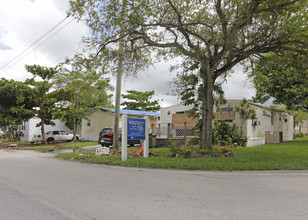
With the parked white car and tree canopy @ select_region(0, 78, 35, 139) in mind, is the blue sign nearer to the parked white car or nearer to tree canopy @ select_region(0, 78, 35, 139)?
tree canopy @ select_region(0, 78, 35, 139)

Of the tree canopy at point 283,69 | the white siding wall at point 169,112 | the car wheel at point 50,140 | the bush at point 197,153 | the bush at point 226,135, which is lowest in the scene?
the car wheel at point 50,140

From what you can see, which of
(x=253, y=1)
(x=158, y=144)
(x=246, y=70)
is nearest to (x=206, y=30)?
(x=253, y=1)

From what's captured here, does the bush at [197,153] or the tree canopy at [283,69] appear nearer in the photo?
the bush at [197,153]

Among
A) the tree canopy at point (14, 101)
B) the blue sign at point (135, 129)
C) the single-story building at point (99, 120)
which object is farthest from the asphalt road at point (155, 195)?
the single-story building at point (99, 120)

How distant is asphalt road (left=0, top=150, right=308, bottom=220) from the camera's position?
13.9 feet

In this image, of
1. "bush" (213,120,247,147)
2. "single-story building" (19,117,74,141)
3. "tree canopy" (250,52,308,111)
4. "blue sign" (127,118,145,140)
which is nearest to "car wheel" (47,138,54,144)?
"single-story building" (19,117,74,141)

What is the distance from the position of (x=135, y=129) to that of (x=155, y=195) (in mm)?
6379

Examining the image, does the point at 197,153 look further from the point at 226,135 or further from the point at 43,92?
the point at 43,92

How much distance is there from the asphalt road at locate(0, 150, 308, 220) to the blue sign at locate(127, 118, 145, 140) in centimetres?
352

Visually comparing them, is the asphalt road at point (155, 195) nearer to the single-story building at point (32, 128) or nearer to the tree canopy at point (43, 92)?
the tree canopy at point (43, 92)

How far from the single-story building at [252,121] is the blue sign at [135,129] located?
17.3 ft

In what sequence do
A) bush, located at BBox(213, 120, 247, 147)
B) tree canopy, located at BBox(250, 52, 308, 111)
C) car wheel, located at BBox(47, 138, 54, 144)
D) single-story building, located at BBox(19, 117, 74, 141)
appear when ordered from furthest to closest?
single-story building, located at BBox(19, 117, 74, 141)
car wheel, located at BBox(47, 138, 54, 144)
bush, located at BBox(213, 120, 247, 147)
tree canopy, located at BBox(250, 52, 308, 111)

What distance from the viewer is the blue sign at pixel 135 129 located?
1143 cm

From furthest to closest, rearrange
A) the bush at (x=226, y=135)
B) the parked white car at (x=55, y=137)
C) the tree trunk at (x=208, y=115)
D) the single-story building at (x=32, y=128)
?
1. the single-story building at (x=32, y=128)
2. the parked white car at (x=55, y=137)
3. the bush at (x=226, y=135)
4. the tree trunk at (x=208, y=115)
